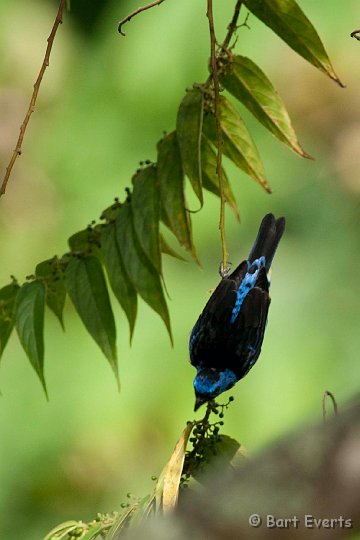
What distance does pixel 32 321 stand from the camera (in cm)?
226

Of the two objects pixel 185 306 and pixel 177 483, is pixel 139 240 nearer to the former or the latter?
pixel 177 483

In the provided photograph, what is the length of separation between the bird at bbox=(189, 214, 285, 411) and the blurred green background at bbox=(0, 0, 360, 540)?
10.8 feet

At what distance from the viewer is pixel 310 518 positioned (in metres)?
0.69

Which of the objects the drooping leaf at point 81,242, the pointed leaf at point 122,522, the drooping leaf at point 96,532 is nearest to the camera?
the pointed leaf at point 122,522

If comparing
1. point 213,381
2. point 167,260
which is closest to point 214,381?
point 213,381

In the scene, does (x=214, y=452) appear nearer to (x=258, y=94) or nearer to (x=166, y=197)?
(x=166, y=197)

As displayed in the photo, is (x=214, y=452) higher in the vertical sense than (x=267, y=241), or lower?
lower

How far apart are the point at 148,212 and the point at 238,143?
0.86ft

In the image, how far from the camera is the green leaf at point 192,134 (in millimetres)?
2162

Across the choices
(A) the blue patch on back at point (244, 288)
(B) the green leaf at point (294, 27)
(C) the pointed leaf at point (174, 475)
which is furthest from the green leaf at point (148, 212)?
(C) the pointed leaf at point (174, 475)

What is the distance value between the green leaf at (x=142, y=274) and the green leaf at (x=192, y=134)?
0.23 m

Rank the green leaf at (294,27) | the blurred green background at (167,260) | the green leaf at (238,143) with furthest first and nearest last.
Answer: the blurred green background at (167,260) < the green leaf at (238,143) < the green leaf at (294,27)

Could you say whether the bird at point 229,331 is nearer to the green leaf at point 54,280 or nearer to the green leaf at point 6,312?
the green leaf at point 54,280

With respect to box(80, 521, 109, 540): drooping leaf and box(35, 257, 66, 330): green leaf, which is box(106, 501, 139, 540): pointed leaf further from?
box(35, 257, 66, 330): green leaf
